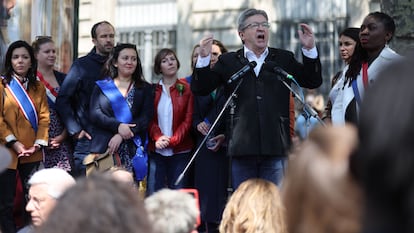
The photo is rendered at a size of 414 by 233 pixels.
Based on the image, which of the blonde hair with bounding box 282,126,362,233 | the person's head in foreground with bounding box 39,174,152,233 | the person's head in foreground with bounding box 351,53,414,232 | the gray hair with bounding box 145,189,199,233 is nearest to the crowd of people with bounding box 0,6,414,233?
the gray hair with bounding box 145,189,199,233

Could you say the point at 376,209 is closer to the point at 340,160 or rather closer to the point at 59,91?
the point at 340,160

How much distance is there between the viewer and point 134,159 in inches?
312

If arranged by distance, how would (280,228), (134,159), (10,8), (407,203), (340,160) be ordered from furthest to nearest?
(10,8) → (134,159) → (280,228) → (340,160) → (407,203)

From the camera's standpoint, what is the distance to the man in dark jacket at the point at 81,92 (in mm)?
8164

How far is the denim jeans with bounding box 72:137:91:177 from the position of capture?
8109 millimetres

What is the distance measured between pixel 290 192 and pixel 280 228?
8.71 ft

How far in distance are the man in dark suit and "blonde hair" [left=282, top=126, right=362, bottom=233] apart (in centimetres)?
485

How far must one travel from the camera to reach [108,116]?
26.3 ft

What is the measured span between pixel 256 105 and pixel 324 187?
197 inches

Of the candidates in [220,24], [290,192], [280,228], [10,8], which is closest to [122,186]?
[290,192]

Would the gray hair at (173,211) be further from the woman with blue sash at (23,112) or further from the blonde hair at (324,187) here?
the woman with blue sash at (23,112)

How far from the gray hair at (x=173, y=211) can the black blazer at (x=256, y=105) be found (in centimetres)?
298

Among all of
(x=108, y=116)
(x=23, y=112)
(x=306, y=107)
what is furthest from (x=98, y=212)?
(x=23, y=112)

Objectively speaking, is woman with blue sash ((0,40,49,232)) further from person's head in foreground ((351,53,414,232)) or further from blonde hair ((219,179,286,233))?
person's head in foreground ((351,53,414,232))
